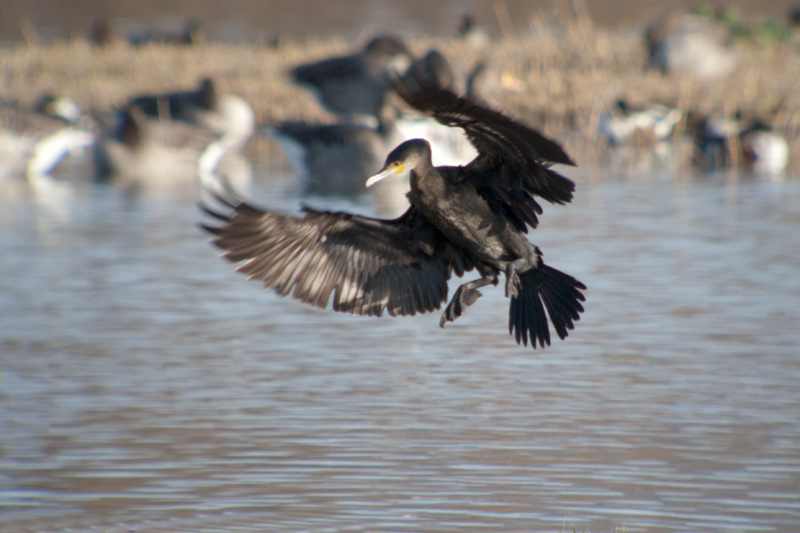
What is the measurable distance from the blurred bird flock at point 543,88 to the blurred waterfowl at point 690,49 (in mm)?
25

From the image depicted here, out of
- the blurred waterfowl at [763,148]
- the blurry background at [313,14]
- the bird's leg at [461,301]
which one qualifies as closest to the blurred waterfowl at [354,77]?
the blurred waterfowl at [763,148]

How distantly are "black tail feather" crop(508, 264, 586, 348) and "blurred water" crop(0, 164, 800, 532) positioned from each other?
45cm

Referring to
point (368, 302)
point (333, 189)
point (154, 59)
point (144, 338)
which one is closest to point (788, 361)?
point (368, 302)

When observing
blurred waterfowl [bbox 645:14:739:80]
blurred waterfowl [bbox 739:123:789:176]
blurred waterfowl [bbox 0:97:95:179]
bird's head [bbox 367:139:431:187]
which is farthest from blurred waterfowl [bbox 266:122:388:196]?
bird's head [bbox 367:139:431:187]

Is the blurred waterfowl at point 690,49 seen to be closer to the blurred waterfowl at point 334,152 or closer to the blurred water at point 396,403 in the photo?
the blurred waterfowl at point 334,152

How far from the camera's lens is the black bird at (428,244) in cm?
498

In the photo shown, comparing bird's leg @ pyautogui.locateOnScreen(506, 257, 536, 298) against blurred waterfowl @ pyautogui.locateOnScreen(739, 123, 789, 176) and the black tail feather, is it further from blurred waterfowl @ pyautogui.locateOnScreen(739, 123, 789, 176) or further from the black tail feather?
blurred waterfowl @ pyautogui.locateOnScreen(739, 123, 789, 176)

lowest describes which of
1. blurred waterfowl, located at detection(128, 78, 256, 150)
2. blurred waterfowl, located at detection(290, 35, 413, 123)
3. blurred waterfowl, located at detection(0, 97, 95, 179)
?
blurred waterfowl, located at detection(0, 97, 95, 179)

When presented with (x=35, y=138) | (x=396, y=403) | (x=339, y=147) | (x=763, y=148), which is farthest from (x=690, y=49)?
(x=396, y=403)

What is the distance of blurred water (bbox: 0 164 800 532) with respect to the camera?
453 cm

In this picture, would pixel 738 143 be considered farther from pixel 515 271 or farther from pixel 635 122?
pixel 515 271

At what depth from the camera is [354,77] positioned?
666 inches

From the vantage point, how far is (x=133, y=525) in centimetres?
436

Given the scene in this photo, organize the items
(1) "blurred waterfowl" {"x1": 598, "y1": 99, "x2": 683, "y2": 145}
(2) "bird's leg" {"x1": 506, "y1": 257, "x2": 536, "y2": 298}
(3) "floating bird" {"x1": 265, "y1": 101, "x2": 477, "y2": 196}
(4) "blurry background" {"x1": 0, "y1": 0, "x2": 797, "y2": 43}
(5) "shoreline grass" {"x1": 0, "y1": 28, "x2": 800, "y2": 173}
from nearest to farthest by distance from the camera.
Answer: (2) "bird's leg" {"x1": 506, "y1": 257, "x2": 536, "y2": 298}
(3) "floating bird" {"x1": 265, "y1": 101, "x2": 477, "y2": 196}
(1) "blurred waterfowl" {"x1": 598, "y1": 99, "x2": 683, "y2": 145}
(5) "shoreline grass" {"x1": 0, "y1": 28, "x2": 800, "y2": 173}
(4) "blurry background" {"x1": 0, "y1": 0, "x2": 797, "y2": 43}
